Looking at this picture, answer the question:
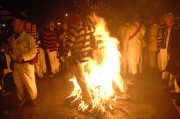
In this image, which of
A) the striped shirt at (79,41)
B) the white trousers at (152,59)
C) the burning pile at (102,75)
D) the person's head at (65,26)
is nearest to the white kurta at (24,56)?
the striped shirt at (79,41)

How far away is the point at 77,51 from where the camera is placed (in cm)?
469

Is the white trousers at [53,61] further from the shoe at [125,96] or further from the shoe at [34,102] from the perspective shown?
the shoe at [125,96]

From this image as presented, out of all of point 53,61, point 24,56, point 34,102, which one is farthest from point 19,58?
point 53,61

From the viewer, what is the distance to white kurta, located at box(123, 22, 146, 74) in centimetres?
659

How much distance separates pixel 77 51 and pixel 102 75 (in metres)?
1.15

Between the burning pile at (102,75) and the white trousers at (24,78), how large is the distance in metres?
1.24

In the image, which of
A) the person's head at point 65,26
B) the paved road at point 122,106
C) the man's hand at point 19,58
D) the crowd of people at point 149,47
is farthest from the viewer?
the person's head at point 65,26

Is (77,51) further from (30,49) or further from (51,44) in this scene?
(51,44)

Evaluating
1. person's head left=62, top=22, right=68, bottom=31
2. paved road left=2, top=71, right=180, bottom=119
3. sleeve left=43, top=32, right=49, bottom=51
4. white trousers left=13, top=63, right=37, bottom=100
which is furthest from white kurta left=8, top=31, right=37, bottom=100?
person's head left=62, top=22, right=68, bottom=31

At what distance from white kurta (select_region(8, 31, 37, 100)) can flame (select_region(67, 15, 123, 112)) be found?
137cm

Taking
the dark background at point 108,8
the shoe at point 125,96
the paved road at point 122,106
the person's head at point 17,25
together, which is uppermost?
the dark background at point 108,8

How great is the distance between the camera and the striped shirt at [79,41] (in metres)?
4.59

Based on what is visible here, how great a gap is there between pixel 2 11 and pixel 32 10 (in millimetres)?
2130

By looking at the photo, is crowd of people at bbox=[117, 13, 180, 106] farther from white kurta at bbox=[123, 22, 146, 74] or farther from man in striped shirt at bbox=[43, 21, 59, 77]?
man in striped shirt at bbox=[43, 21, 59, 77]
